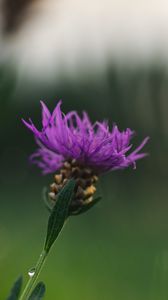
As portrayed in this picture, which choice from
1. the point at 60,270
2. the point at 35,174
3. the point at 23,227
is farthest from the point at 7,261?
the point at 35,174

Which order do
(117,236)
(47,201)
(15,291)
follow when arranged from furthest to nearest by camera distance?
(117,236), (47,201), (15,291)

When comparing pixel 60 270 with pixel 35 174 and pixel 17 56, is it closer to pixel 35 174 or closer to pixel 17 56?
pixel 17 56

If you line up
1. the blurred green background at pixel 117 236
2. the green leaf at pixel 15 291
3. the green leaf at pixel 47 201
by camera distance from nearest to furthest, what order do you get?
the green leaf at pixel 15 291
the green leaf at pixel 47 201
the blurred green background at pixel 117 236

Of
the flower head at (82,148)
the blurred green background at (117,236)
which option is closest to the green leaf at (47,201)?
the flower head at (82,148)

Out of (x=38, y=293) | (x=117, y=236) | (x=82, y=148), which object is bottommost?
(x=117, y=236)

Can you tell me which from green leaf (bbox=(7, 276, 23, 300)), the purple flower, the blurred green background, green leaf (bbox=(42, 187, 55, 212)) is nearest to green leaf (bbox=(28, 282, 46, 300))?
green leaf (bbox=(7, 276, 23, 300))

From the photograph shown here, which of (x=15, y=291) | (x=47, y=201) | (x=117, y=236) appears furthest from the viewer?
(x=117, y=236)

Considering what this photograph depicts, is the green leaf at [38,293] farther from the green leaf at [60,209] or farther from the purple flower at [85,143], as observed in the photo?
the purple flower at [85,143]

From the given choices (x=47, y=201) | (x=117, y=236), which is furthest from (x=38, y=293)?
(x=117, y=236)

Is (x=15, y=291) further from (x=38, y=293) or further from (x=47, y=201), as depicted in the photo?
(x=47, y=201)
